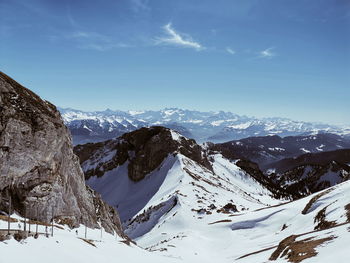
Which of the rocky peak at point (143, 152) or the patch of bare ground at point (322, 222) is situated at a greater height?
the rocky peak at point (143, 152)

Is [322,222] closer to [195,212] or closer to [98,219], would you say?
[98,219]

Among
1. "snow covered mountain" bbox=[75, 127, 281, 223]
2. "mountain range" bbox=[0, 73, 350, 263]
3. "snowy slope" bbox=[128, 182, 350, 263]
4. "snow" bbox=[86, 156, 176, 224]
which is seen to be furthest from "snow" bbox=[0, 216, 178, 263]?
"snow" bbox=[86, 156, 176, 224]

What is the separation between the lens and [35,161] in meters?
47.8

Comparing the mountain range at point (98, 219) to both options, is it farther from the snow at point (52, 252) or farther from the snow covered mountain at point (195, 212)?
the snow covered mountain at point (195, 212)

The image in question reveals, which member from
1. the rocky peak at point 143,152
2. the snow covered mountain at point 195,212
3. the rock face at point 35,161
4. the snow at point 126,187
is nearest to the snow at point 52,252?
the snow covered mountain at point 195,212

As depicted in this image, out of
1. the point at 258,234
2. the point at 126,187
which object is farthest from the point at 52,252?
the point at 126,187

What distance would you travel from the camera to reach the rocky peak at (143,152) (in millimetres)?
167938

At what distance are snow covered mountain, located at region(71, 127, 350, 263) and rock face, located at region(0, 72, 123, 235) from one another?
1836 cm

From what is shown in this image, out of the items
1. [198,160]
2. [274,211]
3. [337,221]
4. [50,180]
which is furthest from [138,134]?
[337,221]

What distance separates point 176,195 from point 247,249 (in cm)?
5600

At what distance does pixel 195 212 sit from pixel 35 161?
6195 centimetres

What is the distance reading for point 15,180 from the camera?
44.4 meters

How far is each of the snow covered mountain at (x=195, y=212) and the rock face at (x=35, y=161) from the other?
18356 mm

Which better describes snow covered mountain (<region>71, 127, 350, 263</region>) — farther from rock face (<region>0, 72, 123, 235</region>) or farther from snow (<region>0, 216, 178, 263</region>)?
rock face (<region>0, 72, 123, 235</region>)
